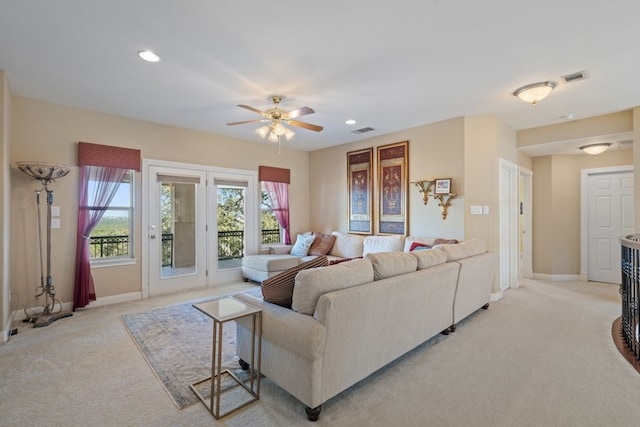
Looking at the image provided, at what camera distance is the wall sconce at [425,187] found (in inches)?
189

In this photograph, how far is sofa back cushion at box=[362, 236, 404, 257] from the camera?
4.96 metres

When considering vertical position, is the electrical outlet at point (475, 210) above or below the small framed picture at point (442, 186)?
below

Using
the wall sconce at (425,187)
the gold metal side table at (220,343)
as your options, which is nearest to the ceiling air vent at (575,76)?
the wall sconce at (425,187)

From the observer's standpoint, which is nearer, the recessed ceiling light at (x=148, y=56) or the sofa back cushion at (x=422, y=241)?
the recessed ceiling light at (x=148, y=56)

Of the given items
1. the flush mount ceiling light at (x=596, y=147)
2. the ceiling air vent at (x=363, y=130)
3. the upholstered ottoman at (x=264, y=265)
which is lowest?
the upholstered ottoman at (x=264, y=265)

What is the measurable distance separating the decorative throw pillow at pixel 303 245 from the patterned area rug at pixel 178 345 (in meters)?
2.26

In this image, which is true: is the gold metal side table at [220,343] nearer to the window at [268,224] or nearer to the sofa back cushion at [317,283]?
the sofa back cushion at [317,283]

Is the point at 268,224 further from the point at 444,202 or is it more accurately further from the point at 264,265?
the point at 444,202

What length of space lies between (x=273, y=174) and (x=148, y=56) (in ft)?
11.6

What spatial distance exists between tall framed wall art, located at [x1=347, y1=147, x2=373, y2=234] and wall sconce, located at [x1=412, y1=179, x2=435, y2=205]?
102 centimetres

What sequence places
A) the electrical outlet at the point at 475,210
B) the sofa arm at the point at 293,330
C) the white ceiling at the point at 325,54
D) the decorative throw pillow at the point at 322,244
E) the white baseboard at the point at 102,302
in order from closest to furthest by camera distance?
the sofa arm at the point at 293,330
the white ceiling at the point at 325,54
the white baseboard at the point at 102,302
the electrical outlet at the point at 475,210
the decorative throw pillow at the point at 322,244

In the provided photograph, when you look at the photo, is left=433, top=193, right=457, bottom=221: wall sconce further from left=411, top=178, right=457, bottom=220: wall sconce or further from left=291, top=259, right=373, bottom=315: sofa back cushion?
left=291, top=259, right=373, bottom=315: sofa back cushion

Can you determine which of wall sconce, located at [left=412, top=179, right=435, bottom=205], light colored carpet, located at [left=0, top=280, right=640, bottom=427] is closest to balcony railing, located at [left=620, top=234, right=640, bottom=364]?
light colored carpet, located at [left=0, top=280, right=640, bottom=427]

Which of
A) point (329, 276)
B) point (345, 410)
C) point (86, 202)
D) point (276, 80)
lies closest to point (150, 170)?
point (86, 202)
